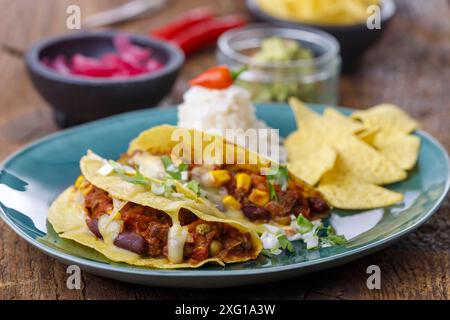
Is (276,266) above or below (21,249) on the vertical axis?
above

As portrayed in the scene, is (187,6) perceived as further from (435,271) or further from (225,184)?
(435,271)

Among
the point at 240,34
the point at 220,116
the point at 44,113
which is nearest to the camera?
the point at 220,116

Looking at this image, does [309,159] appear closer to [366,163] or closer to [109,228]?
[366,163]

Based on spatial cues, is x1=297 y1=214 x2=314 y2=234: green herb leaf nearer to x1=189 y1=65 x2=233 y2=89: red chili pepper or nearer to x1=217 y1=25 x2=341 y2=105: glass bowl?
x1=189 y1=65 x2=233 y2=89: red chili pepper

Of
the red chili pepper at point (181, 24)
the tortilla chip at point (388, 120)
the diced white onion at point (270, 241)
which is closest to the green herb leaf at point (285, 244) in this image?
the diced white onion at point (270, 241)

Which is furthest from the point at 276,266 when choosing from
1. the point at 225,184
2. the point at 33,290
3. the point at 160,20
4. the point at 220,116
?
the point at 160,20

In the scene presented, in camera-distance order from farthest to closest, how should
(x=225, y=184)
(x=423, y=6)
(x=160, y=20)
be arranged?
(x=423, y=6)
(x=160, y=20)
(x=225, y=184)

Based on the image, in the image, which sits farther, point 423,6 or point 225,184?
point 423,6

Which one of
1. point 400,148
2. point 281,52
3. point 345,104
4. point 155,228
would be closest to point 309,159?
point 400,148
